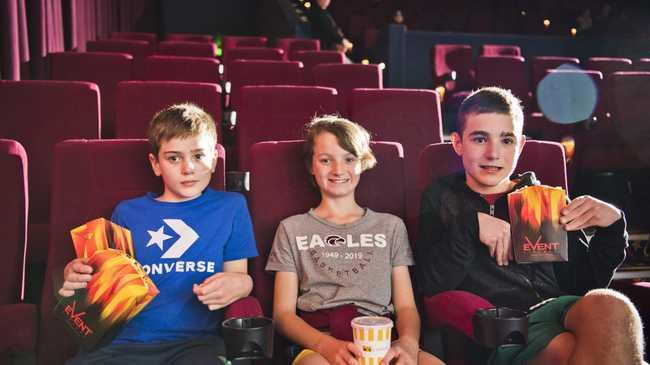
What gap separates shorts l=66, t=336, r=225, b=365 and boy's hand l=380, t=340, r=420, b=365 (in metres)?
0.28

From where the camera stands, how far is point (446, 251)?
1356mm

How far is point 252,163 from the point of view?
59.1 inches

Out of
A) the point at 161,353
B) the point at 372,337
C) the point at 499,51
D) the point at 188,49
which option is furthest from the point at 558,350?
the point at 499,51

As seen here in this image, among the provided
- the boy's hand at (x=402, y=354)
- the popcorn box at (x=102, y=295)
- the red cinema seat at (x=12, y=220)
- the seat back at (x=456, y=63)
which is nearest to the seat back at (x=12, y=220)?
the red cinema seat at (x=12, y=220)

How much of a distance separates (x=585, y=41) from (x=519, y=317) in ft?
Answer: 19.9

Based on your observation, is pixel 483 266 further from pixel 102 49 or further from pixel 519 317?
pixel 102 49

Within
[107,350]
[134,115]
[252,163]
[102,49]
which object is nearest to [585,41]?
[102,49]

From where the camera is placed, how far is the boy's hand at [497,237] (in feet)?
4.40

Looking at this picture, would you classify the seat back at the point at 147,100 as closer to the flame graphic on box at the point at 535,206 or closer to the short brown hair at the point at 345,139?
the short brown hair at the point at 345,139

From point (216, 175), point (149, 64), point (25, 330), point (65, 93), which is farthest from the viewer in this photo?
point (149, 64)

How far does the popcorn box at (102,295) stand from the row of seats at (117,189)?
0.26 feet

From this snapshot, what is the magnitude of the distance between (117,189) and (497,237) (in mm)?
750

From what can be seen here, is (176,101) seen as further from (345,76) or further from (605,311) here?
(605,311)

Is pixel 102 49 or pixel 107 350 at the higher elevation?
pixel 102 49
